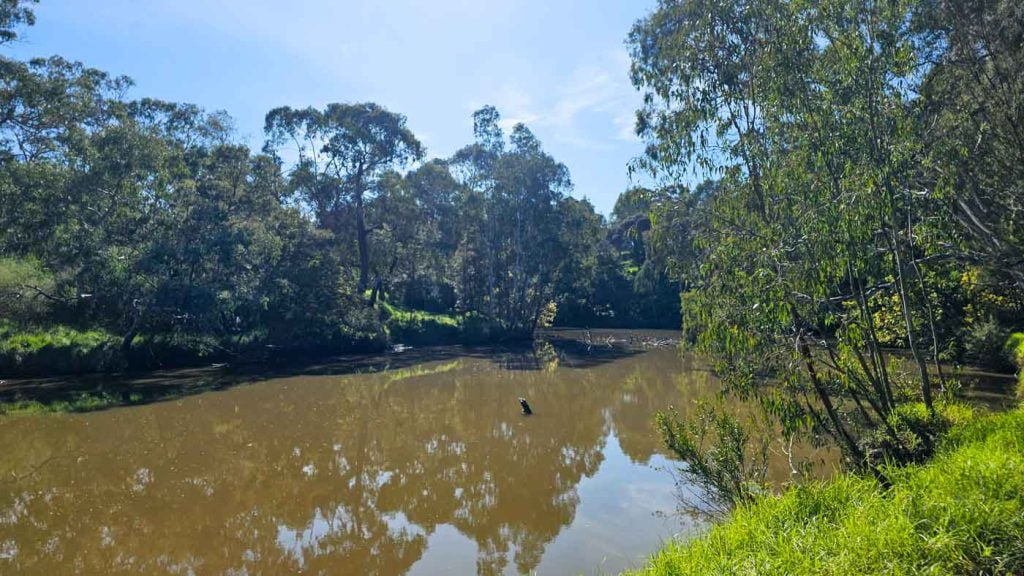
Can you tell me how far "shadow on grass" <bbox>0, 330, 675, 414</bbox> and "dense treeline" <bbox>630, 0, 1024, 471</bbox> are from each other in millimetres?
15836

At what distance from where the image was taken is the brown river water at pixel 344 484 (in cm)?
730

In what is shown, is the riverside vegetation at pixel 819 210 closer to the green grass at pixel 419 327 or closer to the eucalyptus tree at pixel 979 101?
the eucalyptus tree at pixel 979 101

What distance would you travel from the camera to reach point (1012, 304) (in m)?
16.9

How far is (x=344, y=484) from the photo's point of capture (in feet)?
33.0

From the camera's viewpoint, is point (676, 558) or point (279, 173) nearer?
point (676, 558)

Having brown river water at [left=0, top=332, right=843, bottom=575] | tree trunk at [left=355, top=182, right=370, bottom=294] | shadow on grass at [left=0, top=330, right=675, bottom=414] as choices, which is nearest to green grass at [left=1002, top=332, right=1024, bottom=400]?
brown river water at [left=0, top=332, right=843, bottom=575]

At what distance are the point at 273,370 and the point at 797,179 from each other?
2144 centimetres

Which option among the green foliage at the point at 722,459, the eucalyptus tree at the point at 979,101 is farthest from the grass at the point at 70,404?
the eucalyptus tree at the point at 979,101

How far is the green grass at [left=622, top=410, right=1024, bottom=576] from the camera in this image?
3311 millimetres

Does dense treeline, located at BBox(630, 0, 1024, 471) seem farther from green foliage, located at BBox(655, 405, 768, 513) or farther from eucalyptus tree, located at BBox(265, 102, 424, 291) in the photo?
eucalyptus tree, located at BBox(265, 102, 424, 291)

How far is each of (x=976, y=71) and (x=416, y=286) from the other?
3557 centimetres

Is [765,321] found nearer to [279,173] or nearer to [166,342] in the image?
[166,342]

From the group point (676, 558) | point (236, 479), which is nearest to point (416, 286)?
point (236, 479)

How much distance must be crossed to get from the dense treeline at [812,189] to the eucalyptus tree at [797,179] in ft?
0.07
